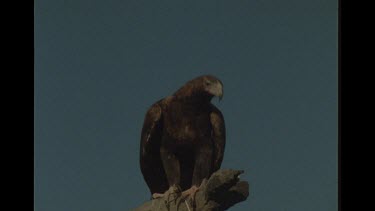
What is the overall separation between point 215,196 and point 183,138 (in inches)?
24.0

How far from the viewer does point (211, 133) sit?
39.1ft

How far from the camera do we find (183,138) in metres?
11.9

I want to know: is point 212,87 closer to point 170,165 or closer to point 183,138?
point 183,138

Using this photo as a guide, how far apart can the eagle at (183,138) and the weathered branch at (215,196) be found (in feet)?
0.36

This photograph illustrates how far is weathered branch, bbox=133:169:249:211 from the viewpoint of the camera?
11438 mm

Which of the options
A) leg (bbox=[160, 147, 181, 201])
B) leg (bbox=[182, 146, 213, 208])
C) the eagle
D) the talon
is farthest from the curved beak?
the talon

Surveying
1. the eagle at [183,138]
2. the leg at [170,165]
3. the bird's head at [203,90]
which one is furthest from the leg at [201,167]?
the bird's head at [203,90]

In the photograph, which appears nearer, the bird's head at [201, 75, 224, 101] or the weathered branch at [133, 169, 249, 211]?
the weathered branch at [133, 169, 249, 211]

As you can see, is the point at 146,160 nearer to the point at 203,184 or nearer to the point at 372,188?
the point at 203,184

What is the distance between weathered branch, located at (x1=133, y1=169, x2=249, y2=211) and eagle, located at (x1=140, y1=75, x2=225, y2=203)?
109mm

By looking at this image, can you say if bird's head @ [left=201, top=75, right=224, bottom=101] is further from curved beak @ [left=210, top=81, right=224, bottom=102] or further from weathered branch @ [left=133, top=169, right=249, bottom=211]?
weathered branch @ [left=133, top=169, right=249, bottom=211]

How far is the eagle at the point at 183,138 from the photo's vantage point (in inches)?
467
